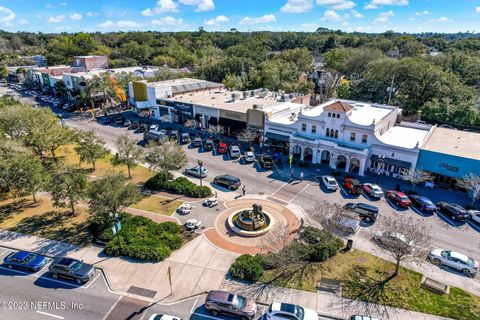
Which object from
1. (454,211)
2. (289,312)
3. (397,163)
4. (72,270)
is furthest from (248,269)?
(397,163)

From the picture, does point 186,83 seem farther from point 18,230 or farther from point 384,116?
point 18,230

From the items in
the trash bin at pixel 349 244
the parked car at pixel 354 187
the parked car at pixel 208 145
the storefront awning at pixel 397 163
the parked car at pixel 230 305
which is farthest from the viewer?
the parked car at pixel 208 145

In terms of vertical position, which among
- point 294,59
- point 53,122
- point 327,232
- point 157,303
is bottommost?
point 157,303

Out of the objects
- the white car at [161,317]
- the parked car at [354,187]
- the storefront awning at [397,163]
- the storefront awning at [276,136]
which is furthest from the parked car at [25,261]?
the storefront awning at [397,163]

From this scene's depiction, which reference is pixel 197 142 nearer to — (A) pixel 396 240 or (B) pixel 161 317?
(B) pixel 161 317

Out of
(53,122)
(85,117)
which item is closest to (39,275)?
(53,122)

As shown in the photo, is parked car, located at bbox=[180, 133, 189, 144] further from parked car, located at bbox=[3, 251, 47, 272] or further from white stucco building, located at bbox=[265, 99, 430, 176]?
parked car, located at bbox=[3, 251, 47, 272]

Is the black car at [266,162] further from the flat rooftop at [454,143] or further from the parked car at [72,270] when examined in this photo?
the parked car at [72,270]
